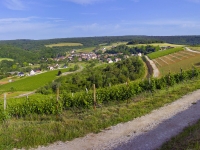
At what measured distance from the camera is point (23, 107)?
12398mm

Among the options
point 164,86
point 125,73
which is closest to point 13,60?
point 125,73

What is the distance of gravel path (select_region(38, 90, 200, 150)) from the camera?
709cm

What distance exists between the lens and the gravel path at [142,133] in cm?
709

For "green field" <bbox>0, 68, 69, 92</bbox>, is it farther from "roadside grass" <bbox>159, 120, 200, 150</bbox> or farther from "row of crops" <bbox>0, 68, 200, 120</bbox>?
"roadside grass" <bbox>159, 120, 200, 150</bbox>

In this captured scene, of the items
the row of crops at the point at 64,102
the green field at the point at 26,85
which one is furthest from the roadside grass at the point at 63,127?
the green field at the point at 26,85

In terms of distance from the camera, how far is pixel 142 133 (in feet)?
26.0

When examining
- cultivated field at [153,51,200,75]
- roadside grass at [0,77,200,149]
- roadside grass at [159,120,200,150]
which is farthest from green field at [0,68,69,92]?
roadside grass at [159,120,200,150]

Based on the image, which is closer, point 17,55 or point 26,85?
point 26,85

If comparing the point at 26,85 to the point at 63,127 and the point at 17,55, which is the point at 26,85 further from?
the point at 17,55

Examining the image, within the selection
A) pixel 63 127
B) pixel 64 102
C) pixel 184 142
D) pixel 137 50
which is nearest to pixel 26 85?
pixel 64 102

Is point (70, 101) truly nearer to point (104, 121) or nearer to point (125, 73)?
point (104, 121)

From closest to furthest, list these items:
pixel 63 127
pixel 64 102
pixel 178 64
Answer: pixel 63 127
pixel 64 102
pixel 178 64

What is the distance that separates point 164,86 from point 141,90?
2.45 m

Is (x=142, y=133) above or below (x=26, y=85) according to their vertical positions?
above
